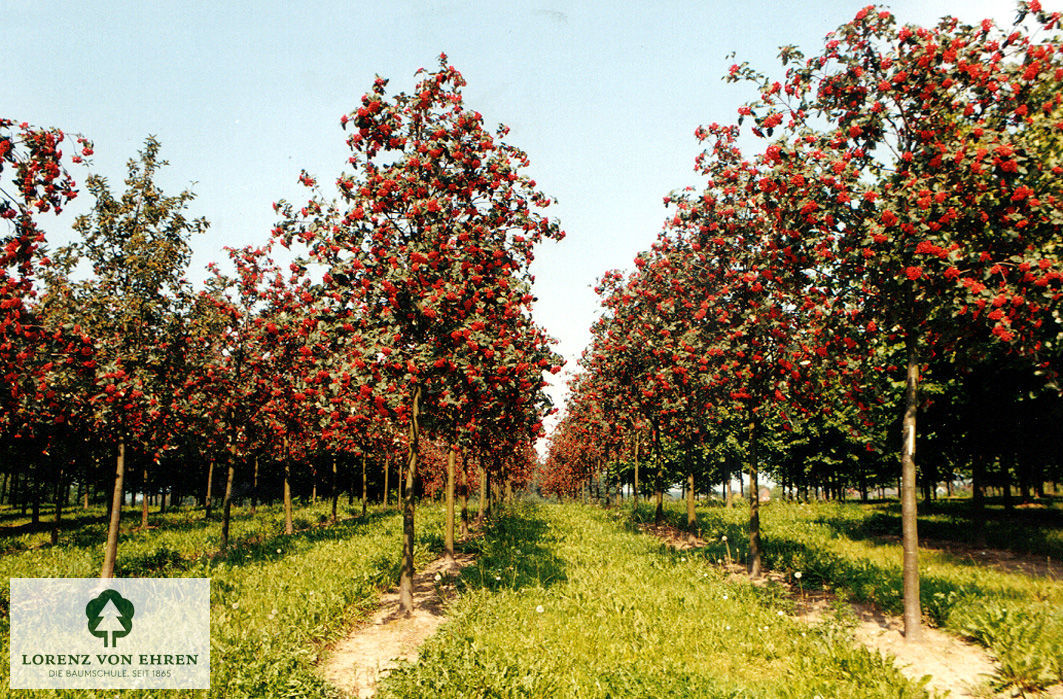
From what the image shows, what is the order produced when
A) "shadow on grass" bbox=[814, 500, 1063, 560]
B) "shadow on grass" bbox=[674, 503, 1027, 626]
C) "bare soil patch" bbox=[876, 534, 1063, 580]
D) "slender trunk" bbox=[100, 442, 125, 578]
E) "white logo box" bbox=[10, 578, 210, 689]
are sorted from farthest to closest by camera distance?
"shadow on grass" bbox=[814, 500, 1063, 560] < "bare soil patch" bbox=[876, 534, 1063, 580] < "slender trunk" bbox=[100, 442, 125, 578] < "shadow on grass" bbox=[674, 503, 1027, 626] < "white logo box" bbox=[10, 578, 210, 689]

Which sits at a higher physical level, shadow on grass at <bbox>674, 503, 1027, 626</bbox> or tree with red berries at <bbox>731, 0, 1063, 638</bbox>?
tree with red berries at <bbox>731, 0, 1063, 638</bbox>

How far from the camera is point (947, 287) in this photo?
8398mm

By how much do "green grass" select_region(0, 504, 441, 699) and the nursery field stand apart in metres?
0.04

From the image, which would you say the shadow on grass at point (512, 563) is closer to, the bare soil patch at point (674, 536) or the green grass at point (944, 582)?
the bare soil patch at point (674, 536)

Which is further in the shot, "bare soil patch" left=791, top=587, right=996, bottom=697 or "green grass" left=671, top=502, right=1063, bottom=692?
"green grass" left=671, top=502, right=1063, bottom=692

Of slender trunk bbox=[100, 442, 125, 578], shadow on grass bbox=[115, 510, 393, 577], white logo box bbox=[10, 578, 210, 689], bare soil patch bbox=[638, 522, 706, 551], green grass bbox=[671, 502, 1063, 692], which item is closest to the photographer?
white logo box bbox=[10, 578, 210, 689]

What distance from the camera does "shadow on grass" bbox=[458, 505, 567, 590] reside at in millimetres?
12062

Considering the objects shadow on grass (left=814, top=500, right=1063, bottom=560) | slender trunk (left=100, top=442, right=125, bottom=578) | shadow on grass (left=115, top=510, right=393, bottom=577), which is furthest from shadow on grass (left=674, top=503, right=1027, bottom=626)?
slender trunk (left=100, top=442, right=125, bottom=578)

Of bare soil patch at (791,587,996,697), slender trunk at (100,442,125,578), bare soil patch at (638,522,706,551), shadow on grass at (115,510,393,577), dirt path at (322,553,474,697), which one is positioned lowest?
bare soil patch at (638,522,706,551)

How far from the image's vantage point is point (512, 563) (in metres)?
13.7

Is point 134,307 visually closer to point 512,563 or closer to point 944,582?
point 512,563

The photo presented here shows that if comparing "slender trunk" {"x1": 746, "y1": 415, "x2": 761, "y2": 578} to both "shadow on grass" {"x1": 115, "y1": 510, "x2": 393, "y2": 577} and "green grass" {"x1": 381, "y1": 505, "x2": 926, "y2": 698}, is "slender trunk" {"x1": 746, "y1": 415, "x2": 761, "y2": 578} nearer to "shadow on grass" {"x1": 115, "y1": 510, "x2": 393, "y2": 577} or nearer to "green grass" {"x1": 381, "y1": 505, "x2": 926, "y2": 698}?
"green grass" {"x1": 381, "y1": 505, "x2": 926, "y2": 698}

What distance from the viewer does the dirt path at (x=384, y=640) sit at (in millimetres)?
7738

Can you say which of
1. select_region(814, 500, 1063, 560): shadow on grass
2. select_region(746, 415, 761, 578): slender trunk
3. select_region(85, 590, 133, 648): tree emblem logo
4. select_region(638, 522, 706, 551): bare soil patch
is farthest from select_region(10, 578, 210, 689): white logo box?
select_region(814, 500, 1063, 560): shadow on grass
